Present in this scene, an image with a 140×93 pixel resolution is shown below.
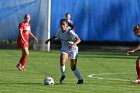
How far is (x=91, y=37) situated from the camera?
1768 inches

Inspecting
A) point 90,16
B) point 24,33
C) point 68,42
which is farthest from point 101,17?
point 68,42

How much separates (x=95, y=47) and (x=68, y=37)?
27351mm

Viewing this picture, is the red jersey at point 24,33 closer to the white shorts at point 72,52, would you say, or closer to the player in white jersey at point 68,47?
the player in white jersey at point 68,47

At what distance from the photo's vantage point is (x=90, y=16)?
45.1 metres

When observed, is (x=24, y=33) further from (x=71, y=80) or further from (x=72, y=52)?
(x=72, y=52)

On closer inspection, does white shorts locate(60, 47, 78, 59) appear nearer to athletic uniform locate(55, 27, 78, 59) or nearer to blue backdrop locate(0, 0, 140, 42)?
athletic uniform locate(55, 27, 78, 59)

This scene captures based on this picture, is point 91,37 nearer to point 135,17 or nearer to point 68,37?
point 135,17

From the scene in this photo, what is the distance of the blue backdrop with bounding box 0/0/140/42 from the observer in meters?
44.4

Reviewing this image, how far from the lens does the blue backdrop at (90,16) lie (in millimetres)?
44375

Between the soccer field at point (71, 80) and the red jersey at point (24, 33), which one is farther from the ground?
the red jersey at point (24, 33)

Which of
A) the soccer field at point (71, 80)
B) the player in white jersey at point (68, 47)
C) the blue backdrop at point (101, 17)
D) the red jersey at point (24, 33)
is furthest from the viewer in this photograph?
the blue backdrop at point (101, 17)

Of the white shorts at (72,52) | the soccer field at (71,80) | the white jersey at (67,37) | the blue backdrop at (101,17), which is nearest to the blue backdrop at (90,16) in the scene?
the blue backdrop at (101,17)

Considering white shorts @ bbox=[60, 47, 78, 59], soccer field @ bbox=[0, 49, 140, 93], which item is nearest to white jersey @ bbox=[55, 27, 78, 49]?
white shorts @ bbox=[60, 47, 78, 59]

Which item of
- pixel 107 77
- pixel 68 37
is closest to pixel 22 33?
pixel 107 77
